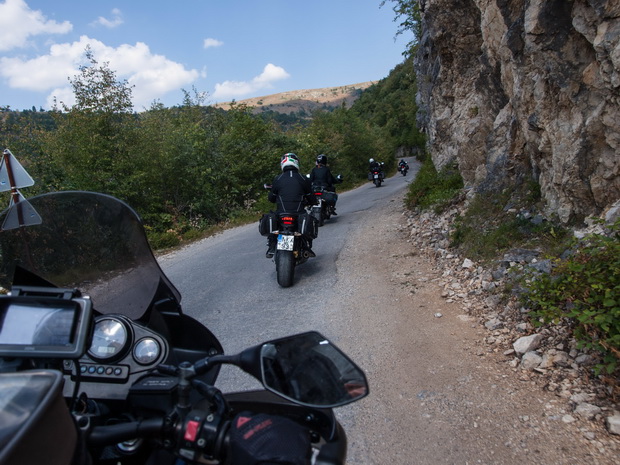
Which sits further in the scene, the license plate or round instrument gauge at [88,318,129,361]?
the license plate

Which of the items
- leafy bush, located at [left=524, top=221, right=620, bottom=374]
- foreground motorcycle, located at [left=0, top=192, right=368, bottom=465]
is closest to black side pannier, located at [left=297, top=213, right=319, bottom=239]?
leafy bush, located at [left=524, top=221, right=620, bottom=374]

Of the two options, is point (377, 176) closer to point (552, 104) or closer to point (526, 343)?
point (552, 104)

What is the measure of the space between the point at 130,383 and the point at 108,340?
0.21 metres

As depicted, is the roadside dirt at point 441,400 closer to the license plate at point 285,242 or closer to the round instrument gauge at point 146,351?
the license plate at point 285,242

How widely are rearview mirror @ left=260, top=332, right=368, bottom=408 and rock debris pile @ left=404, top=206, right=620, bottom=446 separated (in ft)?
7.52

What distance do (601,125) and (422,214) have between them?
550cm

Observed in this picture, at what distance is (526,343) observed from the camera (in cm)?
400

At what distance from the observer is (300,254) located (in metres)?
7.47

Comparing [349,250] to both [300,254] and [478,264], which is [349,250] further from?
[478,264]

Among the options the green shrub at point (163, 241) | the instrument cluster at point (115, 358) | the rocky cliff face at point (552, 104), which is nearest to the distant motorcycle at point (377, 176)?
the green shrub at point (163, 241)

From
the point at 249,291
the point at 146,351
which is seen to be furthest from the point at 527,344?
the point at 249,291

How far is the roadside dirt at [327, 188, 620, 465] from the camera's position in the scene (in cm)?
293

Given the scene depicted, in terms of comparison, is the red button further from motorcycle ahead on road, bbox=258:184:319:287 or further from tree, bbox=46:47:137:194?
tree, bbox=46:47:137:194

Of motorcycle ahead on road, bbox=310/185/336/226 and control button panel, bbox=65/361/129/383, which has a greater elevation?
control button panel, bbox=65/361/129/383
